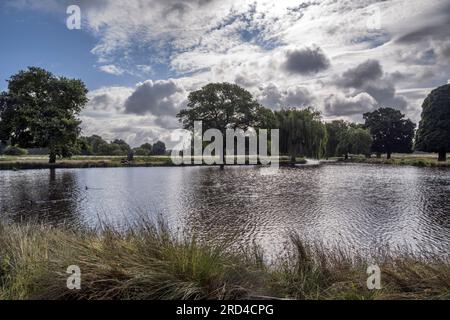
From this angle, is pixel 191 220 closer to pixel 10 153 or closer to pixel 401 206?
pixel 401 206

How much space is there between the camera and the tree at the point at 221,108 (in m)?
45.8

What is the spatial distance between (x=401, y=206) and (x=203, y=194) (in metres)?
9.79

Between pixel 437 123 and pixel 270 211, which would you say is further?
pixel 437 123

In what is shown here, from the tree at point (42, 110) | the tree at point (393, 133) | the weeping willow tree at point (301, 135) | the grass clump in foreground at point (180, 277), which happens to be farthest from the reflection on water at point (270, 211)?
the tree at point (393, 133)

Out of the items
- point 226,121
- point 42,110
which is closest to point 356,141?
point 226,121

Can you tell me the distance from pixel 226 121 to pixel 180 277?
142 feet

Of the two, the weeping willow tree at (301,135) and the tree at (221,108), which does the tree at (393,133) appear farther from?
the tree at (221,108)

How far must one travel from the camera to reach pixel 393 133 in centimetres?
6919

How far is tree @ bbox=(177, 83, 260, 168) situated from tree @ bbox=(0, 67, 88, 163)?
17.0 meters

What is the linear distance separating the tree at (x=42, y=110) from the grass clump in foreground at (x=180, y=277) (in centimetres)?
2967

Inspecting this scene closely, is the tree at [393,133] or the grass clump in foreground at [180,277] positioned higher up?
the tree at [393,133]

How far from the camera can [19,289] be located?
13.0 feet

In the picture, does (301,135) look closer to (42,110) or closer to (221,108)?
(221,108)

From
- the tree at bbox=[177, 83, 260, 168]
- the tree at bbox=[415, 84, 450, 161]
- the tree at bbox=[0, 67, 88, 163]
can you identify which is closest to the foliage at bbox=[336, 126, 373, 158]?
the tree at bbox=[415, 84, 450, 161]
